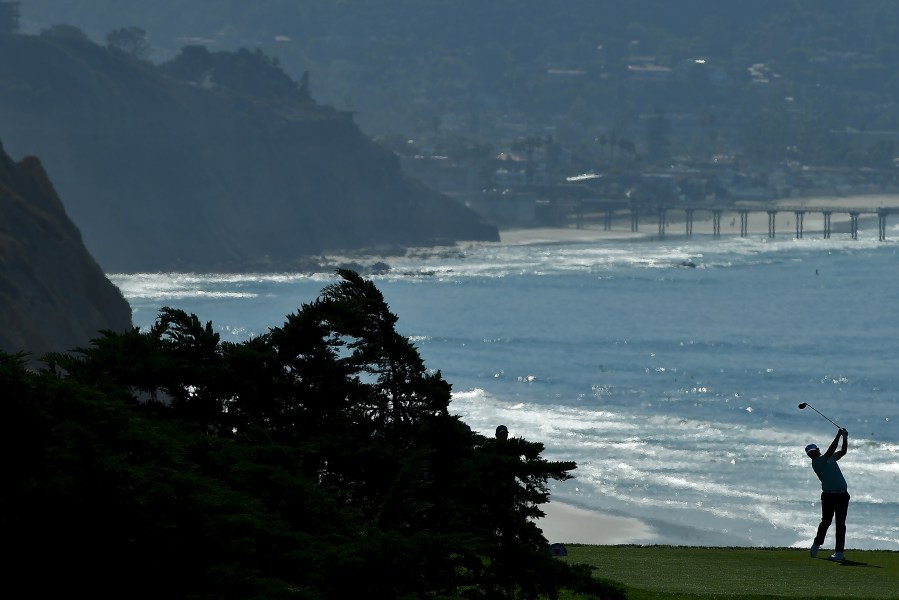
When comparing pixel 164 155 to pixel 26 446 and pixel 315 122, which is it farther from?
pixel 26 446

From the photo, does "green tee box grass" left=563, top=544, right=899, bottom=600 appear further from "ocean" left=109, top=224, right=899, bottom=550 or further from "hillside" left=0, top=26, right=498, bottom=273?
"hillside" left=0, top=26, right=498, bottom=273

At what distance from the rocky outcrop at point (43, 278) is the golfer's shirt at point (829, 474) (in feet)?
97.8

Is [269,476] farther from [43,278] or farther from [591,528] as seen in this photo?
[43,278]

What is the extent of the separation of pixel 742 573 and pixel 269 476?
5.72 metres

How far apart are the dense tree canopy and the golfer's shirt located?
5.32 meters

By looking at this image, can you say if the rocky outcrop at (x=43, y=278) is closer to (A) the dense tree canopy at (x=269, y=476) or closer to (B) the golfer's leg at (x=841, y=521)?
(B) the golfer's leg at (x=841, y=521)

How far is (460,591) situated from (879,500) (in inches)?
1057

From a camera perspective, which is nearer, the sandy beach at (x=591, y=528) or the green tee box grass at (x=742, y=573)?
the green tee box grass at (x=742, y=573)

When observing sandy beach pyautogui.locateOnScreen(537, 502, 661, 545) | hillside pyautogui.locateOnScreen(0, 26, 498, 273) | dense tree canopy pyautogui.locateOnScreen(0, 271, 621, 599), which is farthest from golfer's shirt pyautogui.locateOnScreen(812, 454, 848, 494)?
hillside pyautogui.locateOnScreen(0, 26, 498, 273)

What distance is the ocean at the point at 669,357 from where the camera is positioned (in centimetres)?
3878

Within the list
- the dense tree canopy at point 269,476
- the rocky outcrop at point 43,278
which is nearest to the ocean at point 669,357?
the rocky outcrop at point 43,278

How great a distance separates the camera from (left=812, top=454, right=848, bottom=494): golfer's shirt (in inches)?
676

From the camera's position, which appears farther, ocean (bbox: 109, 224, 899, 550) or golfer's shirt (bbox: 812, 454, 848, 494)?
ocean (bbox: 109, 224, 899, 550)

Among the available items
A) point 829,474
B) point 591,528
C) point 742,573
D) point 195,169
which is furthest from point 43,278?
point 195,169
